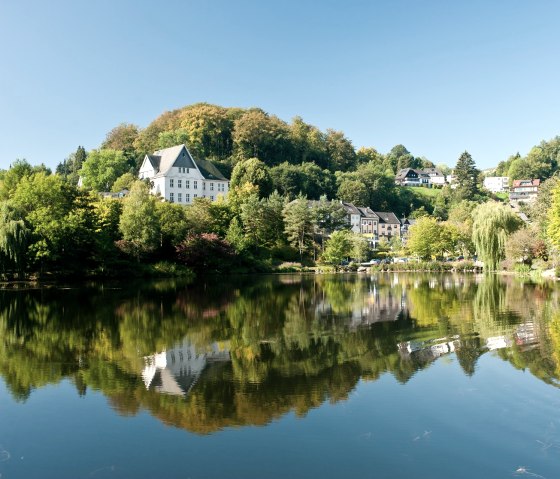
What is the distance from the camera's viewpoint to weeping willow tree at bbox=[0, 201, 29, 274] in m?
37.0

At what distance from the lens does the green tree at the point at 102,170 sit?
7994 cm

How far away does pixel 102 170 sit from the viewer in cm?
8075

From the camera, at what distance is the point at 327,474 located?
7.87 m

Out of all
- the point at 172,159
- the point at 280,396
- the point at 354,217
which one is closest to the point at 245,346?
the point at 280,396

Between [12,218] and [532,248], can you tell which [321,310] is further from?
[532,248]

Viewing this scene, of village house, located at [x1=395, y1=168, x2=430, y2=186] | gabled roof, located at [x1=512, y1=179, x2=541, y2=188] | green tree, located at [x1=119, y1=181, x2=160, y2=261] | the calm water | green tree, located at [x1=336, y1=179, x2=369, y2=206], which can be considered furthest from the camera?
gabled roof, located at [x1=512, y1=179, x2=541, y2=188]

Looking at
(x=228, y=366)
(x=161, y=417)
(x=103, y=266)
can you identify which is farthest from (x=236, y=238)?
(x=161, y=417)

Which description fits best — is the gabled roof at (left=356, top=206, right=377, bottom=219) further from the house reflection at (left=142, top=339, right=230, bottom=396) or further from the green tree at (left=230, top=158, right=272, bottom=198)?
the house reflection at (left=142, top=339, right=230, bottom=396)

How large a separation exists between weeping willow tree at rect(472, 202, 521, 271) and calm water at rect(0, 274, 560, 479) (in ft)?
107

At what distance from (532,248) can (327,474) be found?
51.2 meters

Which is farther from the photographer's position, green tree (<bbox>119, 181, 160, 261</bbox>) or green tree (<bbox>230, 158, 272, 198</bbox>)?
green tree (<bbox>230, 158, 272, 198</bbox>)

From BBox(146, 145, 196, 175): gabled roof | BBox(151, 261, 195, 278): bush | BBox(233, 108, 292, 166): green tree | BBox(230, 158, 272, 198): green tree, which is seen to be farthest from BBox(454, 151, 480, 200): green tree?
BBox(151, 261, 195, 278): bush

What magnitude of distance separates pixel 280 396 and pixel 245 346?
533 cm

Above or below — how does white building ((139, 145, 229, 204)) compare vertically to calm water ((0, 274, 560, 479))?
above
